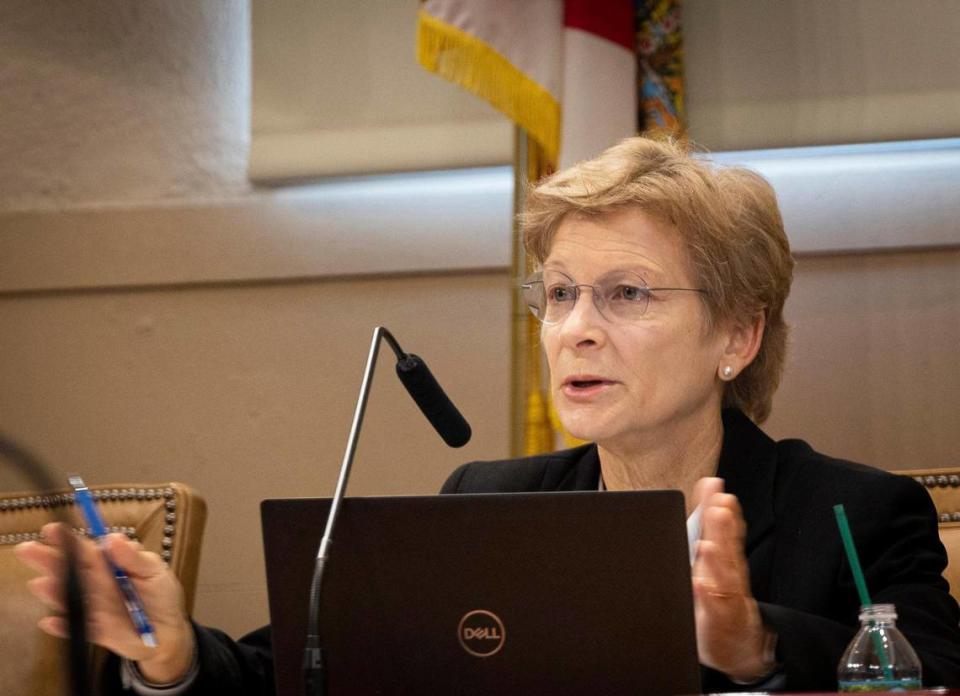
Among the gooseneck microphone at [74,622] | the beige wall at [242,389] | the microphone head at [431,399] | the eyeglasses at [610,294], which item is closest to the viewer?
the gooseneck microphone at [74,622]

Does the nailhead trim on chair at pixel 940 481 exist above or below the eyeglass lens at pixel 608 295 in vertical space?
below

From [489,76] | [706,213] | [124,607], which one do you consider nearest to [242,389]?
[489,76]

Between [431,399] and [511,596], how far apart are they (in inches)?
18.9

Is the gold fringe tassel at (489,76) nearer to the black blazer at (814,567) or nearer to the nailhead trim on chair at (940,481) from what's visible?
the black blazer at (814,567)

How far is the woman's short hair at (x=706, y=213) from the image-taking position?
2.15m

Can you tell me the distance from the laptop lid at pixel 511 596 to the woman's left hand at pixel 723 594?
8 cm

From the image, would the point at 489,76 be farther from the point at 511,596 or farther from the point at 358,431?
the point at 511,596

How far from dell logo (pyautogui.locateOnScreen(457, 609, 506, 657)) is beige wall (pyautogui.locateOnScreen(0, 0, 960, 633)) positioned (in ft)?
6.08

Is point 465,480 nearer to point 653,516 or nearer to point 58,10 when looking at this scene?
point 653,516

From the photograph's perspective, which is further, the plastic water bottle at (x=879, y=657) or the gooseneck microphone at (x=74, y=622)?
the plastic water bottle at (x=879, y=657)

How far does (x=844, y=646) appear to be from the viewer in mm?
1606

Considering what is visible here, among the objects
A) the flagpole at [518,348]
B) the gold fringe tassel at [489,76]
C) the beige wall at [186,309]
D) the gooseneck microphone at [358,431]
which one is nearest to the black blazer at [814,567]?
the gooseneck microphone at [358,431]

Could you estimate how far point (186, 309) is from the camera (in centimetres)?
343

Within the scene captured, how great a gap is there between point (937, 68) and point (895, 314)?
59cm
